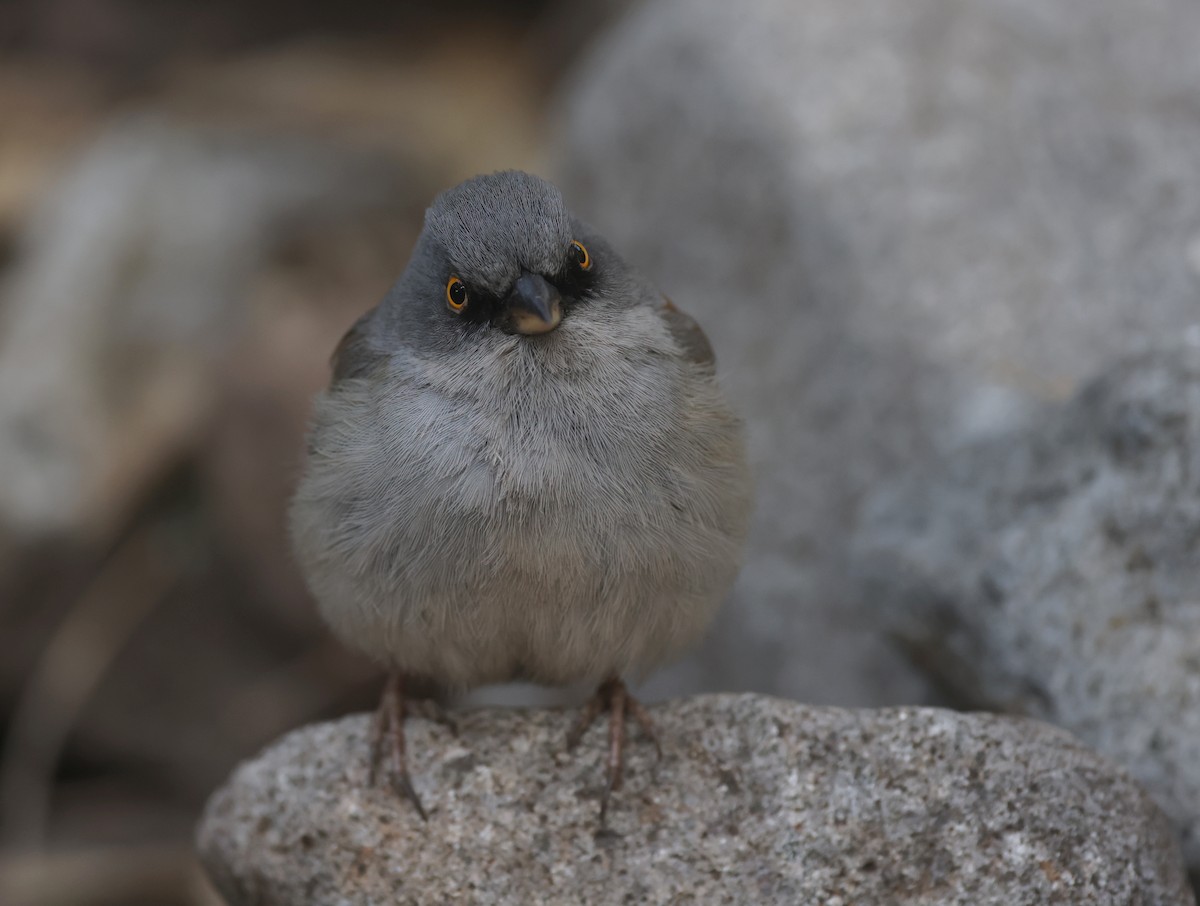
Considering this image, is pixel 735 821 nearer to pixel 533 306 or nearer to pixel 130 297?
pixel 533 306

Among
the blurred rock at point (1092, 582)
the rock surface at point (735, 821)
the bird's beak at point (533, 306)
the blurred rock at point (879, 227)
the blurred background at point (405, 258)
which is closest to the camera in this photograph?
the rock surface at point (735, 821)

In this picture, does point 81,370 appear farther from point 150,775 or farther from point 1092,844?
point 1092,844

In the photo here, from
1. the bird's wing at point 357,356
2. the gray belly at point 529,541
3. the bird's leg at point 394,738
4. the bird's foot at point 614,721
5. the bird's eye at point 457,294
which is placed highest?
the bird's eye at point 457,294

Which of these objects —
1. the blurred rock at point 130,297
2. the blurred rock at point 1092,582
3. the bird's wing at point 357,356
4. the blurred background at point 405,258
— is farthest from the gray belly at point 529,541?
the blurred rock at point 130,297

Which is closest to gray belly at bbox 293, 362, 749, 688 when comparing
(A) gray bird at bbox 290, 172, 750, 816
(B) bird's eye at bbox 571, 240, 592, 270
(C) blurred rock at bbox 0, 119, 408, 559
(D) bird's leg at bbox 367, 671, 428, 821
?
(A) gray bird at bbox 290, 172, 750, 816

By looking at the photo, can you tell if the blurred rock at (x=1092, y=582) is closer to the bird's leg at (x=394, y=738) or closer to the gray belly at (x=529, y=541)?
the gray belly at (x=529, y=541)

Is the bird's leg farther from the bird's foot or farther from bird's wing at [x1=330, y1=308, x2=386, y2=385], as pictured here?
Result: bird's wing at [x1=330, y1=308, x2=386, y2=385]

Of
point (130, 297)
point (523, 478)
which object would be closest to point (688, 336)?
point (523, 478)
